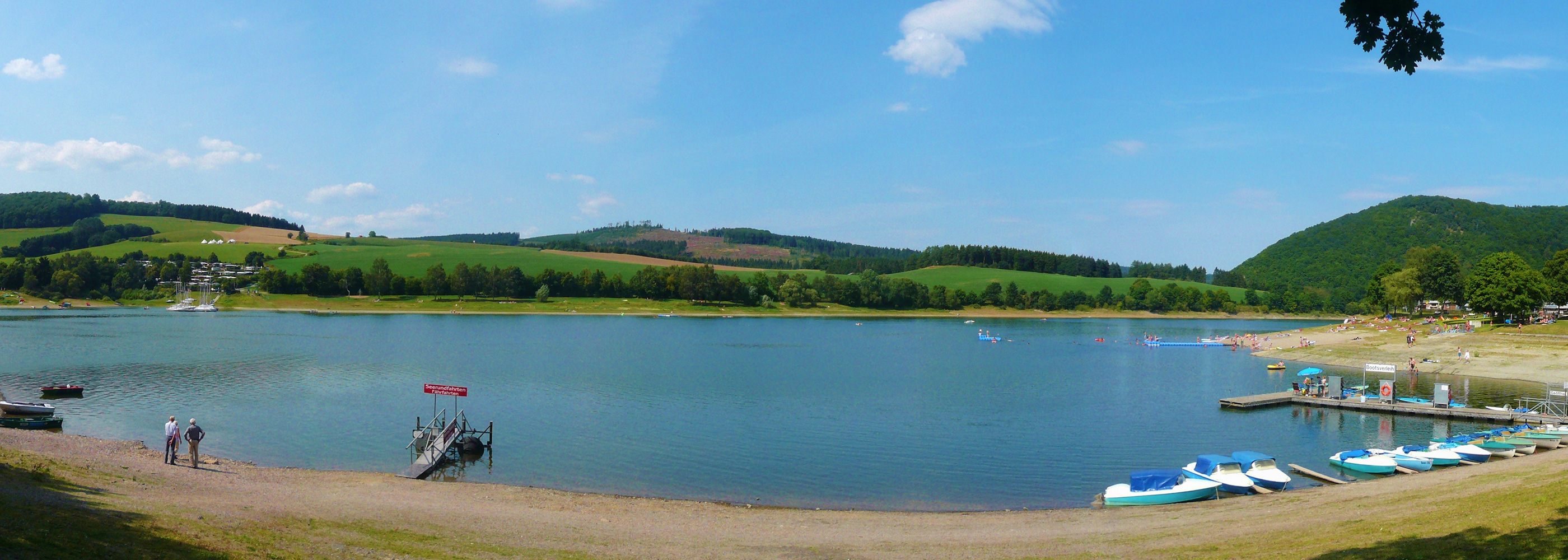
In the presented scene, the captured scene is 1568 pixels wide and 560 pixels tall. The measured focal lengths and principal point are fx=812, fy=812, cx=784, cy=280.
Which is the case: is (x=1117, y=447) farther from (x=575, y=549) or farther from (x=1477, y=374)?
(x=1477, y=374)

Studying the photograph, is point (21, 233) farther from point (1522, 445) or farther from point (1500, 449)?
point (1522, 445)

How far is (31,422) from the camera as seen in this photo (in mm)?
34438

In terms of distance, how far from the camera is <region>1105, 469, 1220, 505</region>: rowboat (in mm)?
25719

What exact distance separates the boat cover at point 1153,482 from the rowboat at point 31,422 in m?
43.1

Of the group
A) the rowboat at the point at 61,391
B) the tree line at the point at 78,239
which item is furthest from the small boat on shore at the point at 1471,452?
the tree line at the point at 78,239

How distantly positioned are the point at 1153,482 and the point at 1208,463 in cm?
270

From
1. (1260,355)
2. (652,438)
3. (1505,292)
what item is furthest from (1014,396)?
(1505,292)

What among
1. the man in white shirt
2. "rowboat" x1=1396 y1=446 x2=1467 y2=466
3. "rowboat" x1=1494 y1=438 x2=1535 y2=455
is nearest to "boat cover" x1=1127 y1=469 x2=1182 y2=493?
"rowboat" x1=1396 y1=446 x2=1467 y2=466

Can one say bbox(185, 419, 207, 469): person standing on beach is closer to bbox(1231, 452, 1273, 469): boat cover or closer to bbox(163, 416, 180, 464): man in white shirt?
bbox(163, 416, 180, 464): man in white shirt

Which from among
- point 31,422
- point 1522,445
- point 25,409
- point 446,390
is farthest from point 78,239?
point 1522,445

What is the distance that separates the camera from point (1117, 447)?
3656 cm

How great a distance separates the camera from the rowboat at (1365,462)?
97.7 feet

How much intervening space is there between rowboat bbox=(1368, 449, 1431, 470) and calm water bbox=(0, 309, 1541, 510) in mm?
2381

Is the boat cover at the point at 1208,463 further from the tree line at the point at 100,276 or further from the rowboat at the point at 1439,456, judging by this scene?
the tree line at the point at 100,276
